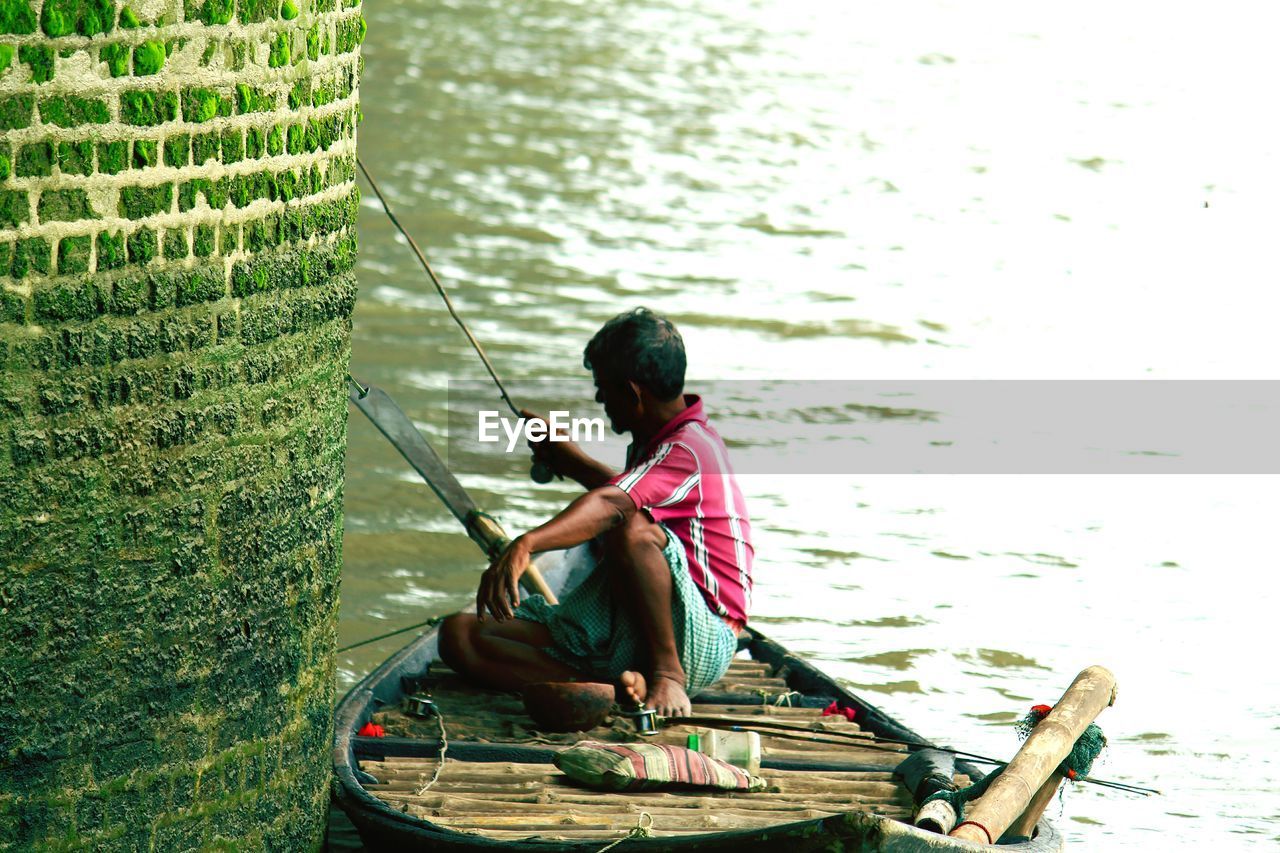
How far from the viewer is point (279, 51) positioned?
3570 millimetres

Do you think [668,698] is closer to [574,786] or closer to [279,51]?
[574,786]

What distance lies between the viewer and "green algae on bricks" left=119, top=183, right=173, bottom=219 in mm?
3277

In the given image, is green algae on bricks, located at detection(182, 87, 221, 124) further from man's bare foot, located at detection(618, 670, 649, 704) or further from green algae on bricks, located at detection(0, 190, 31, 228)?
man's bare foot, located at detection(618, 670, 649, 704)

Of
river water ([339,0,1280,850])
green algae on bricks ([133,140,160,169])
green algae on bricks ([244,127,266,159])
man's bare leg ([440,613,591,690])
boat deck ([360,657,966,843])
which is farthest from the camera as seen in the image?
river water ([339,0,1280,850])

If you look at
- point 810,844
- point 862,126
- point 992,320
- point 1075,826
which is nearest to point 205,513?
point 810,844

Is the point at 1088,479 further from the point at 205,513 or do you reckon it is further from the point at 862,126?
the point at 862,126

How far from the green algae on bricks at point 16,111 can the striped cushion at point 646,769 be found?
6.12ft

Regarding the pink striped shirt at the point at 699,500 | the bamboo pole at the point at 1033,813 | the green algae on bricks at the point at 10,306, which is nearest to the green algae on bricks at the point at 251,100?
the green algae on bricks at the point at 10,306

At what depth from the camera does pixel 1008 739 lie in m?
5.88

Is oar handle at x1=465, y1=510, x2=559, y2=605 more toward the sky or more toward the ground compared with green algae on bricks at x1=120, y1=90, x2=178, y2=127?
more toward the ground

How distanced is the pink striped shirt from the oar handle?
0.52m

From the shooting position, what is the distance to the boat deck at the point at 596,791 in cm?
398

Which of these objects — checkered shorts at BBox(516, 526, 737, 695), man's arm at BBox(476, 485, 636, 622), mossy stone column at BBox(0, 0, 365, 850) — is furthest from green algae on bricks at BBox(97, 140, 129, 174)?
checkered shorts at BBox(516, 526, 737, 695)

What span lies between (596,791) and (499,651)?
0.79 metres
